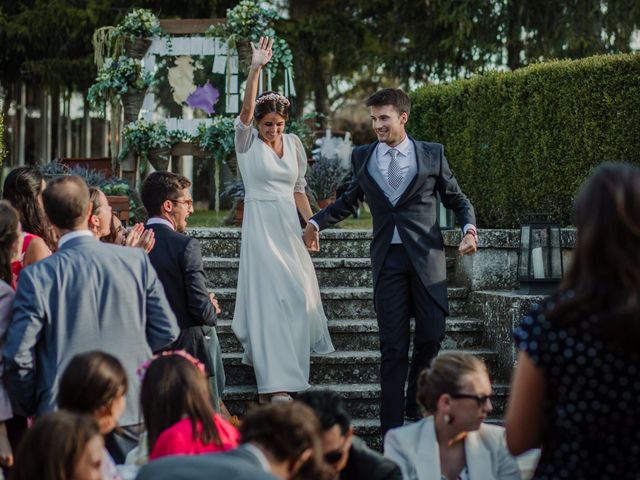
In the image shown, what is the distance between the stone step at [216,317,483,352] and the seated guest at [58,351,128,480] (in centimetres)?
367

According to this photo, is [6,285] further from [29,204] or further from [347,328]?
[347,328]

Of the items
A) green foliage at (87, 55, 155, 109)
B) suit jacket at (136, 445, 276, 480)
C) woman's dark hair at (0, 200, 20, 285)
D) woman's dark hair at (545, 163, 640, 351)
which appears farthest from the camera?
green foliage at (87, 55, 155, 109)

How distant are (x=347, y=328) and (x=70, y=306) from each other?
138 inches

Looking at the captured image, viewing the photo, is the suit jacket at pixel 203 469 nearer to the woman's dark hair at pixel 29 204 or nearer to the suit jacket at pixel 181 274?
the suit jacket at pixel 181 274

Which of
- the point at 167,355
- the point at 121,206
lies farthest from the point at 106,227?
the point at 121,206

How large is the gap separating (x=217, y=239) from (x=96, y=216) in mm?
3505

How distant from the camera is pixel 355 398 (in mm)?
7000

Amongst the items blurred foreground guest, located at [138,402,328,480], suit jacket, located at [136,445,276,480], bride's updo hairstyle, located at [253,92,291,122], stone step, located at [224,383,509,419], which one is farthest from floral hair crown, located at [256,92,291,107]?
suit jacket, located at [136,445,276,480]

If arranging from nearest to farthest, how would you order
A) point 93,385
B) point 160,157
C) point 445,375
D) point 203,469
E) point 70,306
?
point 203,469
point 93,385
point 445,375
point 70,306
point 160,157

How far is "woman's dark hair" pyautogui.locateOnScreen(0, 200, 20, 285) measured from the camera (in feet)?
14.5

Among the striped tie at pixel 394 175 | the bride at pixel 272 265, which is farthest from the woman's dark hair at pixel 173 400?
the bride at pixel 272 265

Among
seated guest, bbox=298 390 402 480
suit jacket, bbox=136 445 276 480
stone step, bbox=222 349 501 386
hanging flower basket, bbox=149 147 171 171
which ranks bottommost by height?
stone step, bbox=222 349 501 386

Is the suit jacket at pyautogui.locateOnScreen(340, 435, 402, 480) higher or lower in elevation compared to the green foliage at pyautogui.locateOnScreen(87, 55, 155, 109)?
lower

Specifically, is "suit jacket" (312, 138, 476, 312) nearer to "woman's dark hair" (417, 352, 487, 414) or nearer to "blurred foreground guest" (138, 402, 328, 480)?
"woman's dark hair" (417, 352, 487, 414)
